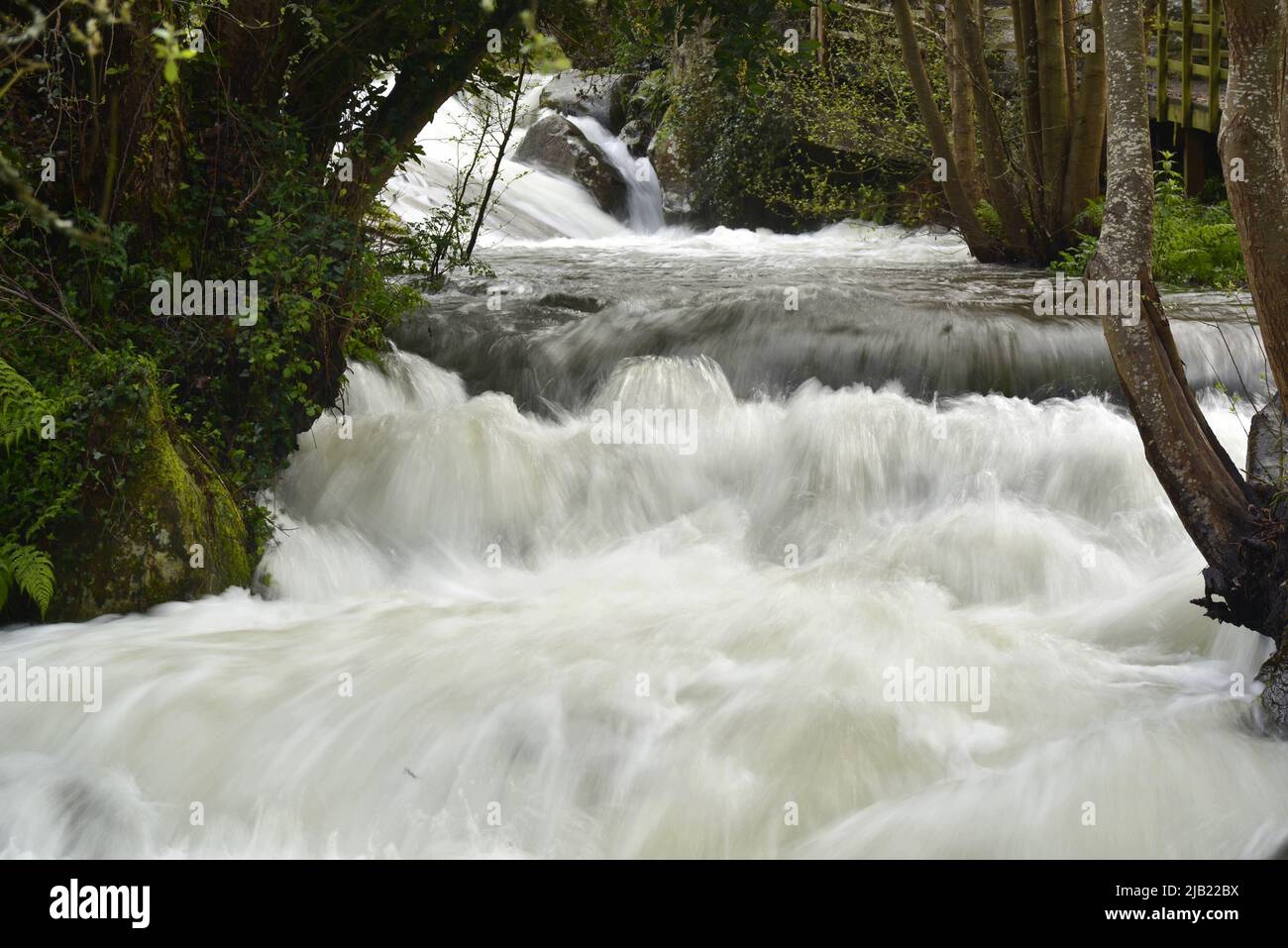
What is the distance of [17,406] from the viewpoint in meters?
5.43

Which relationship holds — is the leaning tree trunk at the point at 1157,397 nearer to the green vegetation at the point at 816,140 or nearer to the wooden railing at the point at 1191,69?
the wooden railing at the point at 1191,69

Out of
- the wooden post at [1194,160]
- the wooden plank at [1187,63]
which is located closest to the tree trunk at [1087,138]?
the wooden plank at [1187,63]

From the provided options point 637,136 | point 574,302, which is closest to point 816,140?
point 637,136

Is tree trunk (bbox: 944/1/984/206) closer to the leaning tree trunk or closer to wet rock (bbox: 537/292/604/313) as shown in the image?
wet rock (bbox: 537/292/604/313)

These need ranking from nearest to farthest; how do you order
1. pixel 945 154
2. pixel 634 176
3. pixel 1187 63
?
1. pixel 945 154
2. pixel 1187 63
3. pixel 634 176

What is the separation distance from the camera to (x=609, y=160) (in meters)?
20.8

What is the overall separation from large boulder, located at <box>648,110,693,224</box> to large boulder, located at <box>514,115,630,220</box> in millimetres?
682

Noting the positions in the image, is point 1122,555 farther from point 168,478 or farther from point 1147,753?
point 168,478

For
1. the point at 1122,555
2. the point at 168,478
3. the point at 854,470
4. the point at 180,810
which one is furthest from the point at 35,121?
the point at 1122,555

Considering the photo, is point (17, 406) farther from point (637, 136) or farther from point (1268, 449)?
point (637, 136)

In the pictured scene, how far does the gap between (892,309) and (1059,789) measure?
231 inches

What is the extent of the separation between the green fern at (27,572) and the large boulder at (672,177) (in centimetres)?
1541

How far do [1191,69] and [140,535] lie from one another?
1388cm

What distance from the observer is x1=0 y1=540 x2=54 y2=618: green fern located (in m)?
5.36
